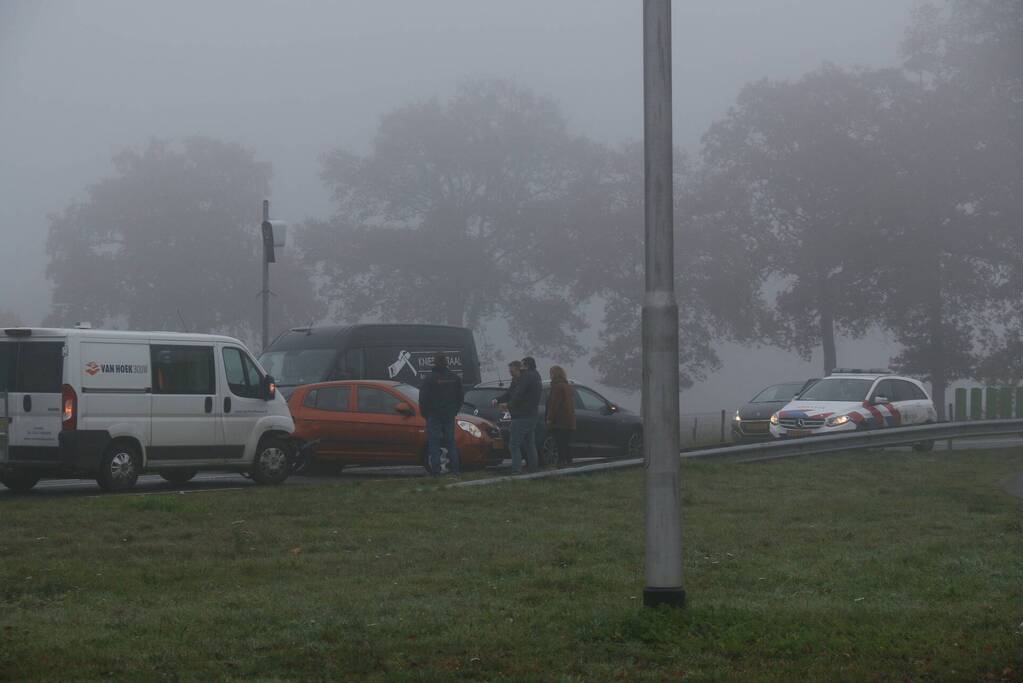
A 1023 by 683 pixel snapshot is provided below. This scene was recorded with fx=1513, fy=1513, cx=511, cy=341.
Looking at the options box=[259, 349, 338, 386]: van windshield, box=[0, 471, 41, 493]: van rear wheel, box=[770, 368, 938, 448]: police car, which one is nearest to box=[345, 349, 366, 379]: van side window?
box=[259, 349, 338, 386]: van windshield

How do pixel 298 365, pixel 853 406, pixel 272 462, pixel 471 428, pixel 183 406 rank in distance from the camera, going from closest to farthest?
pixel 183 406, pixel 272 462, pixel 471 428, pixel 298 365, pixel 853 406

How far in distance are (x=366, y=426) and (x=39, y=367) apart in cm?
596

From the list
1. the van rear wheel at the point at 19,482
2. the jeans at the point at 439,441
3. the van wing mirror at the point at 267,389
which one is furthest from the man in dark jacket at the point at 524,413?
the van rear wheel at the point at 19,482

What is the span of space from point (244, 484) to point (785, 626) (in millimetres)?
13355

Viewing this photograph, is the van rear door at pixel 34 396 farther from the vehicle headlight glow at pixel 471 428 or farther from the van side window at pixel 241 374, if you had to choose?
the vehicle headlight glow at pixel 471 428

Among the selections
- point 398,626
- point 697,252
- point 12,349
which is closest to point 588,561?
point 398,626

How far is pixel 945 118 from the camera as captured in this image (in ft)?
158

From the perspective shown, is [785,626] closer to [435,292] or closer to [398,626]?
[398,626]

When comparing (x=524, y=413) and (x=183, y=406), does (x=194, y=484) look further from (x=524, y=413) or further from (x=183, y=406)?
(x=524, y=413)

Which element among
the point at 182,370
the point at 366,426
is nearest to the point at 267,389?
Answer: the point at 182,370

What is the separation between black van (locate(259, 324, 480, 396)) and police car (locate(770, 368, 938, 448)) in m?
6.11

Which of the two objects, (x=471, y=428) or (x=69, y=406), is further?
(x=471, y=428)

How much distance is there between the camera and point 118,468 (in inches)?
700

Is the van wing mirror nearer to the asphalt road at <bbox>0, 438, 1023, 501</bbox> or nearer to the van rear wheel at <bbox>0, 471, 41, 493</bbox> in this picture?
the asphalt road at <bbox>0, 438, 1023, 501</bbox>
